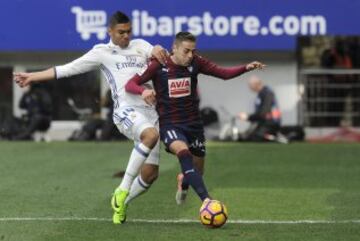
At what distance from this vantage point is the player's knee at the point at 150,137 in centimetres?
988

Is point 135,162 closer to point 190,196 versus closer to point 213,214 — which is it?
point 213,214

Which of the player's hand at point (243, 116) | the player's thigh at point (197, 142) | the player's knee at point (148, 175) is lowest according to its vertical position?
the player's hand at point (243, 116)

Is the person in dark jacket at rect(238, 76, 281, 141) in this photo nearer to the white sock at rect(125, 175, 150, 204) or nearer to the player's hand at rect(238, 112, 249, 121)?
the player's hand at rect(238, 112, 249, 121)

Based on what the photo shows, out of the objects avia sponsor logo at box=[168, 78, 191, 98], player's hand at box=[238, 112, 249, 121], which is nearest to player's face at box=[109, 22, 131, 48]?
Answer: avia sponsor logo at box=[168, 78, 191, 98]

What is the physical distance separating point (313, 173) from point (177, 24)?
9863 mm

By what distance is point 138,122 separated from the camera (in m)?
10.1

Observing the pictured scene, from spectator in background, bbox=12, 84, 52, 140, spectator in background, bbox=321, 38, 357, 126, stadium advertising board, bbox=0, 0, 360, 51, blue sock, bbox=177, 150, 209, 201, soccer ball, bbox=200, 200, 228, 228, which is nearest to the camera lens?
soccer ball, bbox=200, 200, 228, 228

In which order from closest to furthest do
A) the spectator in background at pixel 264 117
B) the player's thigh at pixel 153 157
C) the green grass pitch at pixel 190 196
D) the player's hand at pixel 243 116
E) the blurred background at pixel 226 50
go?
the green grass pitch at pixel 190 196
the player's thigh at pixel 153 157
the spectator in background at pixel 264 117
the player's hand at pixel 243 116
the blurred background at pixel 226 50

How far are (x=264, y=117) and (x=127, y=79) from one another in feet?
45.6

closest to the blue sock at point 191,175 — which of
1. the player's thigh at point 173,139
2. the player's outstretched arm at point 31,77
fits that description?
the player's thigh at point 173,139

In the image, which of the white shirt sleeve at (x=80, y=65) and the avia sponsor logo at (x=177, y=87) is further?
the white shirt sleeve at (x=80, y=65)

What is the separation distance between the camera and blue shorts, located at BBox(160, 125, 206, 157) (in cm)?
980

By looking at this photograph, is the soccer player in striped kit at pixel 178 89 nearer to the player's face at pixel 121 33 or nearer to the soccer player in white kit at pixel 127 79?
the soccer player in white kit at pixel 127 79

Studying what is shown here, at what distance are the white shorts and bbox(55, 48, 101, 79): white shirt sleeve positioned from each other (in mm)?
582
